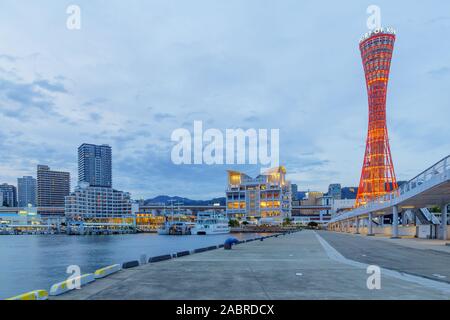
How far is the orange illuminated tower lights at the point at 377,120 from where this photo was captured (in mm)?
99812

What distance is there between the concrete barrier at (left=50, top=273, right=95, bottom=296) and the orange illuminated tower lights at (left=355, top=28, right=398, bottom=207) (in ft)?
311

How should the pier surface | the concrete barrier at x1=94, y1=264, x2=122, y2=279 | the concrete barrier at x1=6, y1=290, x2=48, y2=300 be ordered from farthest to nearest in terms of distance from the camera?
the concrete barrier at x1=94, y1=264, x2=122, y2=279 < the pier surface < the concrete barrier at x1=6, y1=290, x2=48, y2=300

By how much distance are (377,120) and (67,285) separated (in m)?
101

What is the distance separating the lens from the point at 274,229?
180 m

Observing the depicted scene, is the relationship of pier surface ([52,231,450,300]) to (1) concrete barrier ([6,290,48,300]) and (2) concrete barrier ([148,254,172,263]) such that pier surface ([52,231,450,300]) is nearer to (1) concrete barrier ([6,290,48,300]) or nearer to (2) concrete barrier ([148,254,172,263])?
(1) concrete barrier ([6,290,48,300])

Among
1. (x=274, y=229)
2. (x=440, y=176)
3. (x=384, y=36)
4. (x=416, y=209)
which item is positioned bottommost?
(x=274, y=229)

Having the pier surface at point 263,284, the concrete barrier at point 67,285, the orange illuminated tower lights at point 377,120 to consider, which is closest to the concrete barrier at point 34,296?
the concrete barrier at point 67,285

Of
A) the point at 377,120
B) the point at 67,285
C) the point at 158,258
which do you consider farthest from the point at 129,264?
the point at 377,120

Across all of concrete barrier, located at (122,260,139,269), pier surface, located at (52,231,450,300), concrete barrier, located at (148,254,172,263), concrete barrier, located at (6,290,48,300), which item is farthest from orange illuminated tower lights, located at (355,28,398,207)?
concrete barrier, located at (6,290,48,300)

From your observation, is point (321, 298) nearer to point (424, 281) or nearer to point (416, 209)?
point (424, 281)

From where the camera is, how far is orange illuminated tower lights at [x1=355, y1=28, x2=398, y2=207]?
9981cm

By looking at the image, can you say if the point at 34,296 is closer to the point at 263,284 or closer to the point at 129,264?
the point at 263,284

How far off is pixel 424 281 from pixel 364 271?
3.31m
